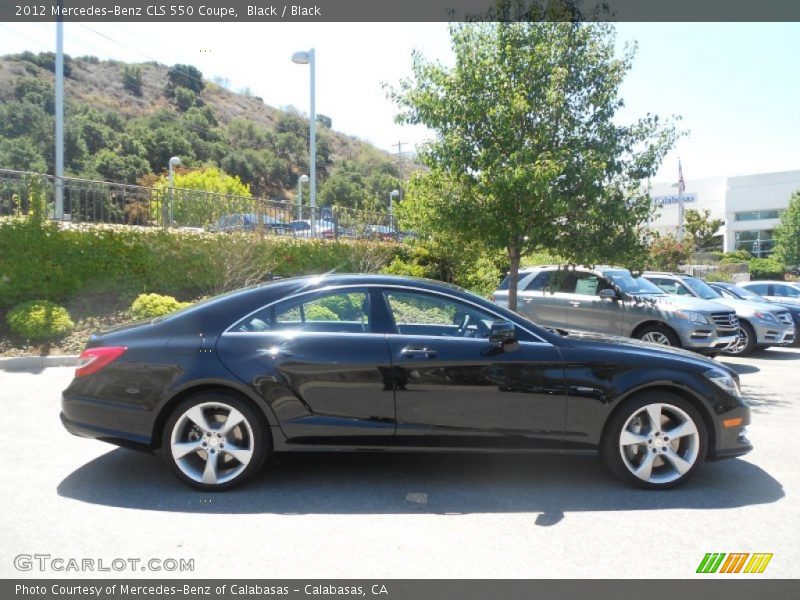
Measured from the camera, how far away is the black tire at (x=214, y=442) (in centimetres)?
443

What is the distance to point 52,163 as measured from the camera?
6419cm

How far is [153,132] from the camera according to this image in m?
73.8

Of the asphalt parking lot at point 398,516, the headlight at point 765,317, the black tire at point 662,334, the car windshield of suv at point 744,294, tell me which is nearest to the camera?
the asphalt parking lot at point 398,516

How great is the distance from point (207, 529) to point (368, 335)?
165 centimetres

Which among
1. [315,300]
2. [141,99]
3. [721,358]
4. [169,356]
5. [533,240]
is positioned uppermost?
[141,99]

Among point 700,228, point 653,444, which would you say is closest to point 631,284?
point 653,444

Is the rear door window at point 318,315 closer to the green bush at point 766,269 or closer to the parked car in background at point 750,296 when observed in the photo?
the parked car in background at point 750,296

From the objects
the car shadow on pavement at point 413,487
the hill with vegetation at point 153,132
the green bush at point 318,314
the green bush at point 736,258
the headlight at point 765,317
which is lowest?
the car shadow on pavement at point 413,487

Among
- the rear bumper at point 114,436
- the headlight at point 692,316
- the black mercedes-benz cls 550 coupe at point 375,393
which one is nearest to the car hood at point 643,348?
the black mercedes-benz cls 550 coupe at point 375,393

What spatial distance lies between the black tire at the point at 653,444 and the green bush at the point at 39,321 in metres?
9.07

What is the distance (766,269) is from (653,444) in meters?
50.3

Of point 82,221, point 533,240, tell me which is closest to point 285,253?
point 82,221

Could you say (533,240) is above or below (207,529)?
above

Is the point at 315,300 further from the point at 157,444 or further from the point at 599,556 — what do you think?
the point at 599,556
